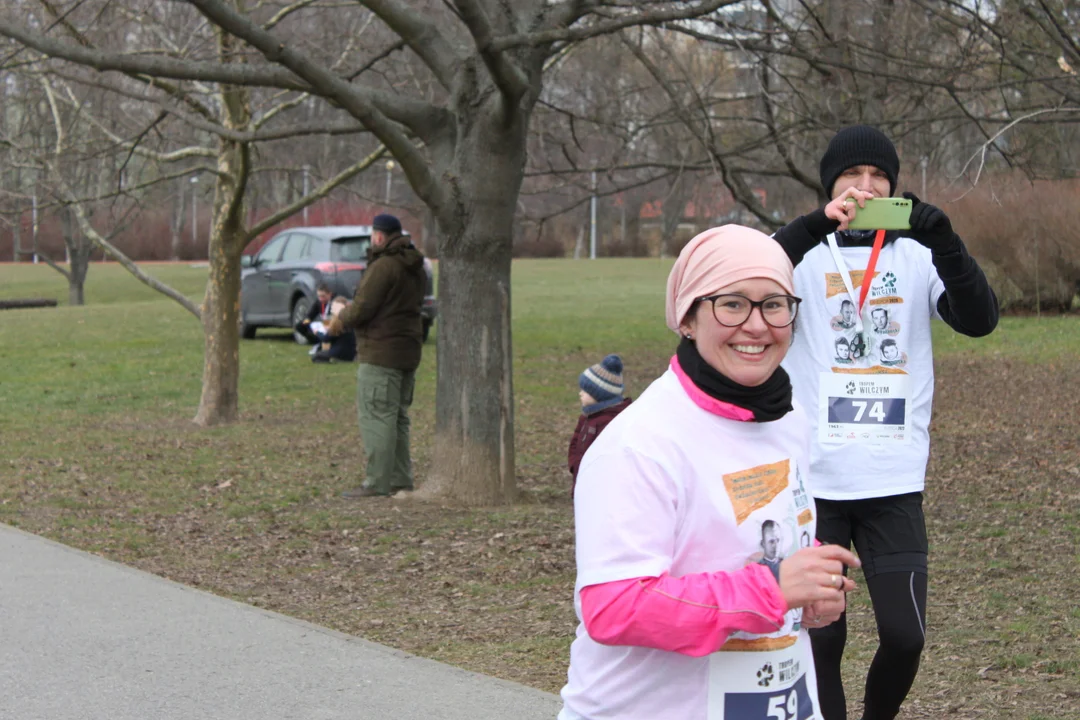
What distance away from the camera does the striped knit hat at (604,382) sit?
21.6ft

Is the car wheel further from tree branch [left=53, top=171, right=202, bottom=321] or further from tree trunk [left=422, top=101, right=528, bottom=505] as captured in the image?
tree trunk [left=422, top=101, right=528, bottom=505]

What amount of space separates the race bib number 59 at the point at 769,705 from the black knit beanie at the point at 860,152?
193 centimetres

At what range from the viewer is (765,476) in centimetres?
244

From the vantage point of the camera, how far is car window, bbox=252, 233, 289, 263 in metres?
22.3

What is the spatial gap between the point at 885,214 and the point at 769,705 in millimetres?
1626

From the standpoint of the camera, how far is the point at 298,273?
21.3 metres

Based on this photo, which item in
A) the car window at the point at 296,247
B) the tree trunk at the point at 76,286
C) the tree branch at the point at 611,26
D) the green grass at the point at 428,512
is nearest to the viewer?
the green grass at the point at 428,512

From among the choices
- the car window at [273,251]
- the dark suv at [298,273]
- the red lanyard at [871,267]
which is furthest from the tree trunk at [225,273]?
the red lanyard at [871,267]

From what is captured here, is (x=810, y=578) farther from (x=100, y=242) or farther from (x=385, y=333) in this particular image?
(x=100, y=242)

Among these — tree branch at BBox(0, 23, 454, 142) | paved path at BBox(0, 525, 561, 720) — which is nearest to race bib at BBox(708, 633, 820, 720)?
paved path at BBox(0, 525, 561, 720)

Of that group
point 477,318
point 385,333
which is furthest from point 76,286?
point 477,318

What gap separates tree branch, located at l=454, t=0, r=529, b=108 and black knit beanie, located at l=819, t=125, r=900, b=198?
402cm

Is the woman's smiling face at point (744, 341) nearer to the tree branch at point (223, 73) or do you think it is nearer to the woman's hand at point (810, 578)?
the woman's hand at point (810, 578)

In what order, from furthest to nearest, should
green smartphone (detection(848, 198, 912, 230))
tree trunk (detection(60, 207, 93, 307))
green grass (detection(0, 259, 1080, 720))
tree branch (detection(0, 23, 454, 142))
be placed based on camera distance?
tree trunk (detection(60, 207, 93, 307)), tree branch (detection(0, 23, 454, 142)), green grass (detection(0, 259, 1080, 720)), green smartphone (detection(848, 198, 912, 230))
